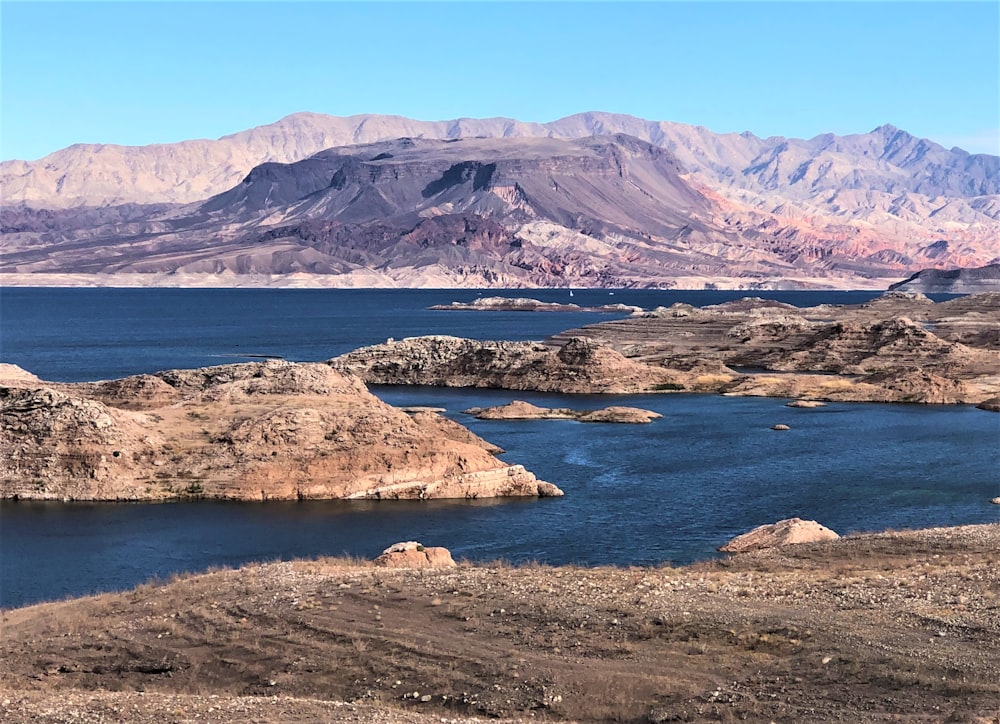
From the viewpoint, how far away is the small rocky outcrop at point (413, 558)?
1401 inches

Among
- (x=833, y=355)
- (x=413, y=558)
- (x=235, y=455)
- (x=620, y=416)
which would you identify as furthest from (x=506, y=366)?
(x=413, y=558)

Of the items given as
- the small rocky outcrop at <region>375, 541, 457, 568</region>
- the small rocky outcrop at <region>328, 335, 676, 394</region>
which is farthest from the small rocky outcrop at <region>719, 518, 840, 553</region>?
the small rocky outcrop at <region>328, 335, 676, 394</region>

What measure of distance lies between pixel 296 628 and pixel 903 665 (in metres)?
13.0

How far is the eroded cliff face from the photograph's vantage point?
170 feet

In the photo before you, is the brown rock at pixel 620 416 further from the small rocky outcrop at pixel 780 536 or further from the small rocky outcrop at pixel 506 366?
the small rocky outcrop at pixel 780 536

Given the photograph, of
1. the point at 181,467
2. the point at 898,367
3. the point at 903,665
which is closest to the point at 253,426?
the point at 181,467

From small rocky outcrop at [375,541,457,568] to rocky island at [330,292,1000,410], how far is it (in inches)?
2566

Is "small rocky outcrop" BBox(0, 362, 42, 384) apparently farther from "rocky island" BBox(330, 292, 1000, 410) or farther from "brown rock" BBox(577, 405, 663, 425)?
"rocky island" BBox(330, 292, 1000, 410)

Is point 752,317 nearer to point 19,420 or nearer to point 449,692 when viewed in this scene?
point 19,420

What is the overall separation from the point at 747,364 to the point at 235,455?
270ft

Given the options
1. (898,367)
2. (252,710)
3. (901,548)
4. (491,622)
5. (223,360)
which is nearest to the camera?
(252,710)

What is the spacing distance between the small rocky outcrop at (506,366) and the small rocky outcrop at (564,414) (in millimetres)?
17092

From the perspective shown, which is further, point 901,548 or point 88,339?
point 88,339

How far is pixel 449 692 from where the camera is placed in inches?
955
